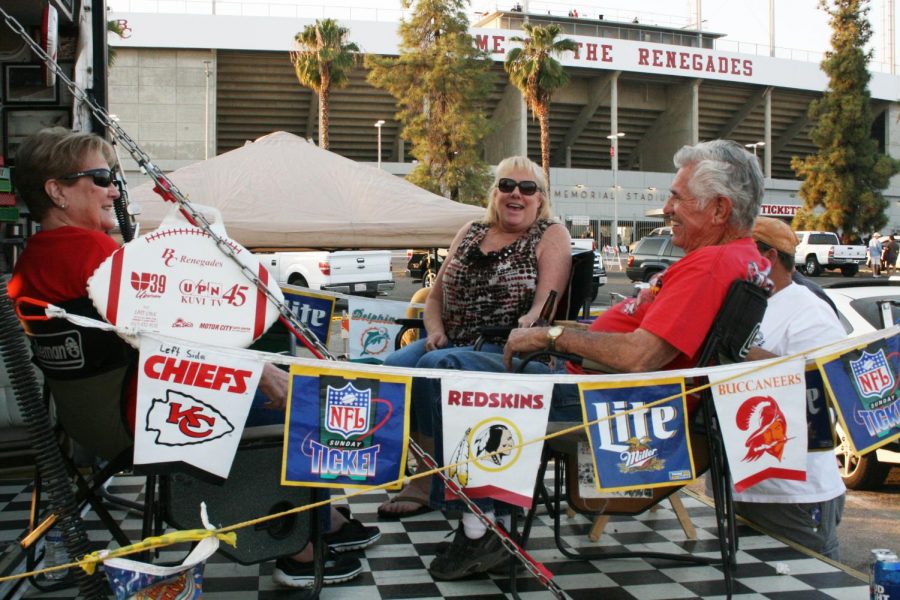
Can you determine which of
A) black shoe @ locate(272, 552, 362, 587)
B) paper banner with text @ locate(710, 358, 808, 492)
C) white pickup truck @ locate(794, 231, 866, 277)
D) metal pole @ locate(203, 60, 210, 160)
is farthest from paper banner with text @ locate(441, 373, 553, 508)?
metal pole @ locate(203, 60, 210, 160)

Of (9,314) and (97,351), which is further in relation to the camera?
(97,351)

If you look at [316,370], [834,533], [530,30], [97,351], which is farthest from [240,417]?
[530,30]

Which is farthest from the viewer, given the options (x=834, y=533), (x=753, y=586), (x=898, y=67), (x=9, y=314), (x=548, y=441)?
(x=898, y=67)

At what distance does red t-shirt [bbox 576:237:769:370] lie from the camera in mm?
2965

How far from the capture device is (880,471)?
5.89 metres

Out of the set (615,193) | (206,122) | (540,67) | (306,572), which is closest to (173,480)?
(306,572)

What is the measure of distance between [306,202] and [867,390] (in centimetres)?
612

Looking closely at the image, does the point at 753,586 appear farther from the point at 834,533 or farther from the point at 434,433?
the point at 434,433

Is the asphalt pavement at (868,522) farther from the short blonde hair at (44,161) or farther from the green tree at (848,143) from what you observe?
the green tree at (848,143)

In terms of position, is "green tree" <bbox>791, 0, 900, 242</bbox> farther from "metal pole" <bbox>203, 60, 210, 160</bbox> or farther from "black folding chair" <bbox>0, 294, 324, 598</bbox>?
"black folding chair" <bbox>0, 294, 324, 598</bbox>

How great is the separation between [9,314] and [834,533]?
3330 mm

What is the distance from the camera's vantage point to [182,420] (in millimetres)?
2635

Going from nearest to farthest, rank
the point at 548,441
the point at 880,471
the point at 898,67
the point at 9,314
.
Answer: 1. the point at 9,314
2. the point at 548,441
3. the point at 880,471
4. the point at 898,67

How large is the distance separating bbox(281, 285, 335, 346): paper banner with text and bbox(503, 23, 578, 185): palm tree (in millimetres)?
35596
